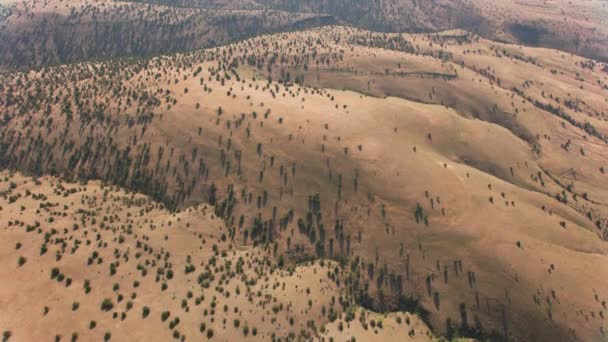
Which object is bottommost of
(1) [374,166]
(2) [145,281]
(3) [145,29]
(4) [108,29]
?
(2) [145,281]

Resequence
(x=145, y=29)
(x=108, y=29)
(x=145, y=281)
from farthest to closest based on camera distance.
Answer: (x=145, y=29) < (x=108, y=29) < (x=145, y=281)

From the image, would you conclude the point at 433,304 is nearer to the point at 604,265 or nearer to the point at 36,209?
the point at 604,265

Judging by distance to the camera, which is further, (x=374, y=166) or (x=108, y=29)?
(x=108, y=29)

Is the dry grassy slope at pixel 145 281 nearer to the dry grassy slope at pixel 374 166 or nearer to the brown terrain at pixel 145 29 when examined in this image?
the dry grassy slope at pixel 374 166

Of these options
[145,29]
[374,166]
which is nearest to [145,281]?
[374,166]

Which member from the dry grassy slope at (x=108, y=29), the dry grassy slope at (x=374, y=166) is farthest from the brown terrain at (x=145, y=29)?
the dry grassy slope at (x=374, y=166)

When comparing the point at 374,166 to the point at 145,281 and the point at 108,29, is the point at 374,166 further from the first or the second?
the point at 108,29
